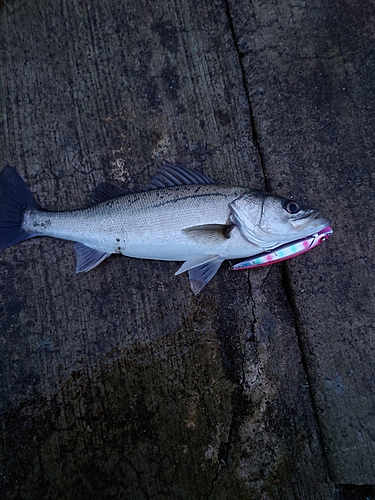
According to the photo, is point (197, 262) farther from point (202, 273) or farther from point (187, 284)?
point (187, 284)

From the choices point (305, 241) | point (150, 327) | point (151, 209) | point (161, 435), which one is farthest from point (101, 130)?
point (161, 435)

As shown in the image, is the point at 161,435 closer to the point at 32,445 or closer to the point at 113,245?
the point at 32,445

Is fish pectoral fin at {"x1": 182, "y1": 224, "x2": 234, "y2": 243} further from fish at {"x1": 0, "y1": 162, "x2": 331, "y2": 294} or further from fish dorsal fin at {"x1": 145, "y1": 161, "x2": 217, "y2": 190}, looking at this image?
fish dorsal fin at {"x1": 145, "y1": 161, "x2": 217, "y2": 190}

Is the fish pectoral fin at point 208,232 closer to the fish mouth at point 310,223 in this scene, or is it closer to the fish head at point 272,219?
the fish head at point 272,219

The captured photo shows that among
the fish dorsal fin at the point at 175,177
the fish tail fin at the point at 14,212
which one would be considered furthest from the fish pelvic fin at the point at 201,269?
the fish tail fin at the point at 14,212

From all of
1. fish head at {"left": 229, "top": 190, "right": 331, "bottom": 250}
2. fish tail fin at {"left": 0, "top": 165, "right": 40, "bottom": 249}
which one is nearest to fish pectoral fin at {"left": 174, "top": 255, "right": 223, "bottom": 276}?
fish head at {"left": 229, "top": 190, "right": 331, "bottom": 250}

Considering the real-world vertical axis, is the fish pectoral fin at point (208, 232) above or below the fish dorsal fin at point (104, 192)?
below

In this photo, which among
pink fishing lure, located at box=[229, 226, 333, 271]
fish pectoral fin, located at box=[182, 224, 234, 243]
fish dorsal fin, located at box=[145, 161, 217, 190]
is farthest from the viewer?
fish dorsal fin, located at box=[145, 161, 217, 190]
